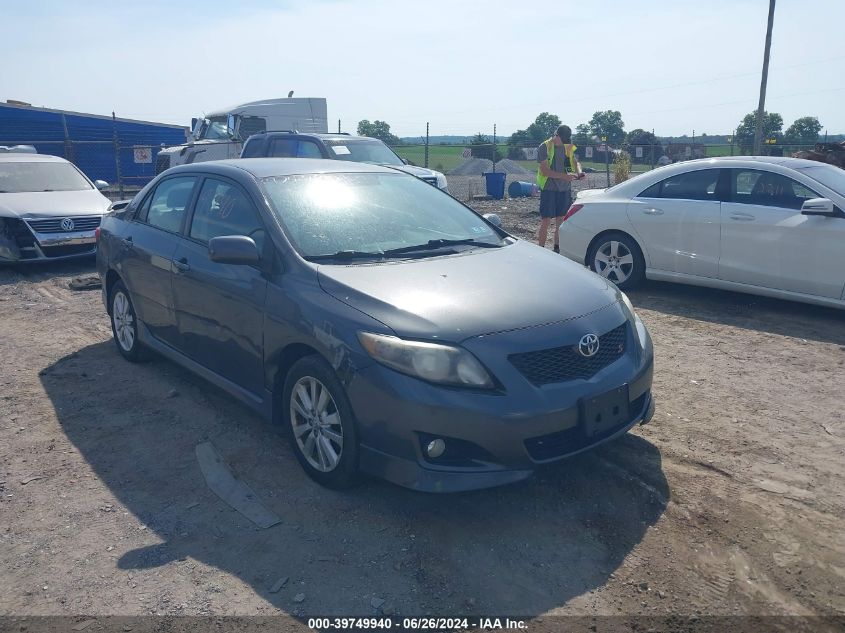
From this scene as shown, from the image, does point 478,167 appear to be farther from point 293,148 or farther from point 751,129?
point 293,148

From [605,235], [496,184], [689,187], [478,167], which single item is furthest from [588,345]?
[478,167]

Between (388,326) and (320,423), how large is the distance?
72 cm

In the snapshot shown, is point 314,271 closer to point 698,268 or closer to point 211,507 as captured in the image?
point 211,507

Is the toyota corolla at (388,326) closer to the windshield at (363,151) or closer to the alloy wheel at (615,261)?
the alloy wheel at (615,261)

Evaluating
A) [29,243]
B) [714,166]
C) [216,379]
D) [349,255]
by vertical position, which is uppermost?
[714,166]

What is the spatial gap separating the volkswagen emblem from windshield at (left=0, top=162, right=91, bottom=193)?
9953 millimetres

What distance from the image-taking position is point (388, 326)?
357 centimetres

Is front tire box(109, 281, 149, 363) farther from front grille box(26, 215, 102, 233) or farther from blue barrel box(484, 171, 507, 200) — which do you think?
blue barrel box(484, 171, 507, 200)

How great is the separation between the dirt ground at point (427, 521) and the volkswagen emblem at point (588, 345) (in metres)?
0.58

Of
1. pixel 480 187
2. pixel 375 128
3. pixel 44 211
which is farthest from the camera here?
pixel 375 128

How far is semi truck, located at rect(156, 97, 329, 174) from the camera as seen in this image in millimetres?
18438

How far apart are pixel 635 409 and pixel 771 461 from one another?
0.94 meters

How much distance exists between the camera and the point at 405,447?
3.48 meters

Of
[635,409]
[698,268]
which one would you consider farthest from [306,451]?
[698,268]
